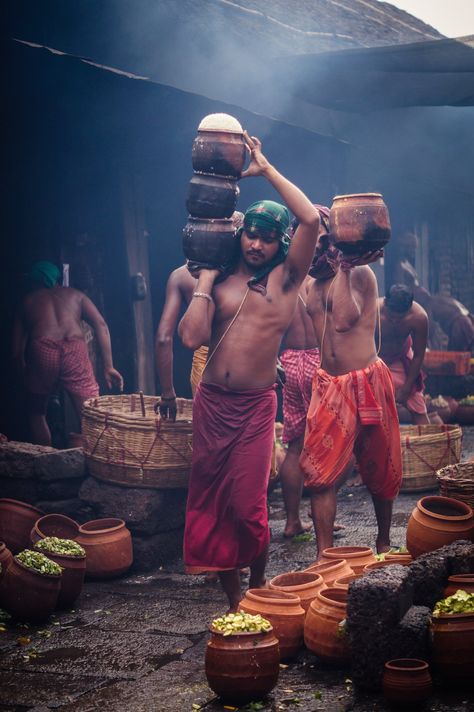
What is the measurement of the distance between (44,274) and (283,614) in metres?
5.18

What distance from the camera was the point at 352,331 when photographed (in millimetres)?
6395

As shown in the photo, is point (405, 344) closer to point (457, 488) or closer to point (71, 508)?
point (71, 508)

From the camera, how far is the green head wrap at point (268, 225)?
18.1 feet

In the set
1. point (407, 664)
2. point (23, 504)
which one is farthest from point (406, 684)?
point (23, 504)

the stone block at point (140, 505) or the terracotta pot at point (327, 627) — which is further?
the stone block at point (140, 505)

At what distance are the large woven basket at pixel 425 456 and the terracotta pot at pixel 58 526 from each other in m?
3.29

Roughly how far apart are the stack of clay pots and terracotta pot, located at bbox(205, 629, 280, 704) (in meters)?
2.24

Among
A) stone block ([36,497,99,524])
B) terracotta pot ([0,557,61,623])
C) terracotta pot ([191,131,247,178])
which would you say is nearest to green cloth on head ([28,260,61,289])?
stone block ([36,497,99,524])

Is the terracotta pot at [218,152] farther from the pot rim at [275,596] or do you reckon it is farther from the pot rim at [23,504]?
the pot rim at [23,504]

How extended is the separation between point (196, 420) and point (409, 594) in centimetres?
178

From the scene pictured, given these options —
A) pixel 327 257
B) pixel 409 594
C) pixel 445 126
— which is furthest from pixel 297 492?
pixel 445 126

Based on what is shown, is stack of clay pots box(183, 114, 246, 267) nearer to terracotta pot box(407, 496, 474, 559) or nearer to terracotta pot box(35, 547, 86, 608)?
terracotta pot box(407, 496, 474, 559)

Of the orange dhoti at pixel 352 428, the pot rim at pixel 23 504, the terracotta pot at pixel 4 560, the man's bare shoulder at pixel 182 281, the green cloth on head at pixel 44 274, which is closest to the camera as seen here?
the terracotta pot at pixel 4 560

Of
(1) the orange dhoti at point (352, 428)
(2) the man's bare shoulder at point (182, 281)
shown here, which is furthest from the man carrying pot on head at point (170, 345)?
(1) the orange dhoti at point (352, 428)
